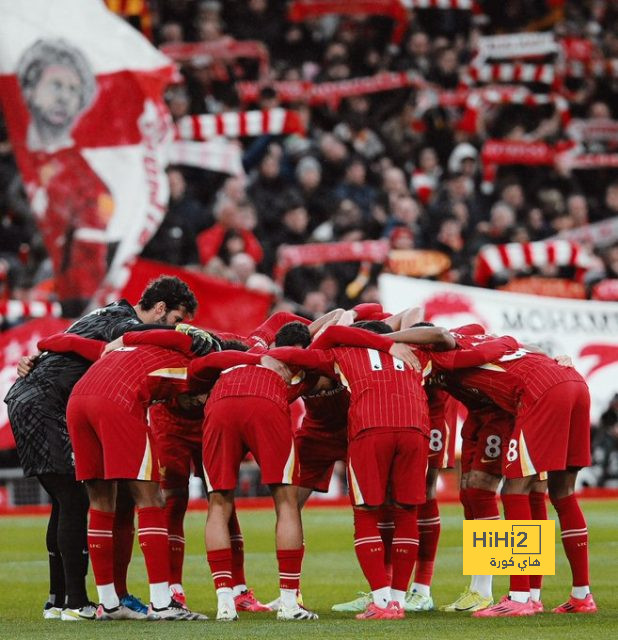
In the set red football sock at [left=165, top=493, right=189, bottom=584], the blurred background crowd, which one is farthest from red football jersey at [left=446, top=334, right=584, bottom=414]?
the blurred background crowd

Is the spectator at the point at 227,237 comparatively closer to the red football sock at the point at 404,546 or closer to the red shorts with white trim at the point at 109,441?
the red shorts with white trim at the point at 109,441

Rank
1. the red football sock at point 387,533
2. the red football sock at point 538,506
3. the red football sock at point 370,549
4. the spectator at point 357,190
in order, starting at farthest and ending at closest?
the spectator at point 357,190
the red football sock at point 387,533
the red football sock at point 538,506
the red football sock at point 370,549

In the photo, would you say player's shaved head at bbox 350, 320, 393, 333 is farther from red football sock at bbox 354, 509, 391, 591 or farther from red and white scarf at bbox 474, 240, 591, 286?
red and white scarf at bbox 474, 240, 591, 286

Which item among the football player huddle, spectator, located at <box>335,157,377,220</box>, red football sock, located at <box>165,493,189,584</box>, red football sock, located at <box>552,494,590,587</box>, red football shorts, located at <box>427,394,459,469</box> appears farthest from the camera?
spectator, located at <box>335,157,377,220</box>

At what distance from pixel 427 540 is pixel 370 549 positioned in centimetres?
126

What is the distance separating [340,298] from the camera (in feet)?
64.5

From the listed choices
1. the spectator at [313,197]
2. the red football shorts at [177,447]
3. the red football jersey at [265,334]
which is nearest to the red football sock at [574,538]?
the red football jersey at [265,334]

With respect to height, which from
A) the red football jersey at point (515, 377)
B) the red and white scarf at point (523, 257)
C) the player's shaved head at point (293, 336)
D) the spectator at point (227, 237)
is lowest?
the red football jersey at point (515, 377)

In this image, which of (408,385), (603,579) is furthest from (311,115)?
(408,385)

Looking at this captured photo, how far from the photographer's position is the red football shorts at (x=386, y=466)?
8.70m

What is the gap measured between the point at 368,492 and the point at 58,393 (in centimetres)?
218

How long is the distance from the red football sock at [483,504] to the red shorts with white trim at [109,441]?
215 centimetres

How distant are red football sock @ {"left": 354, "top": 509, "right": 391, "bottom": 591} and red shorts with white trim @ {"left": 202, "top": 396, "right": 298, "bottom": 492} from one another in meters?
0.48

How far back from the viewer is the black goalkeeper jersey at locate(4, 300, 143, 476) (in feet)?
30.1
